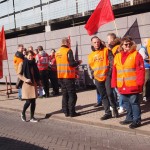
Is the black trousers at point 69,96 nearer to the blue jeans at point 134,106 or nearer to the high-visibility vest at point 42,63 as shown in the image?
the blue jeans at point 134,106

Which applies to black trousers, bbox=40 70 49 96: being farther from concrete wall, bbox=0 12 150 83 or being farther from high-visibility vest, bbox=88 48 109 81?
high-visibility vest, bbox=88 48 109 81

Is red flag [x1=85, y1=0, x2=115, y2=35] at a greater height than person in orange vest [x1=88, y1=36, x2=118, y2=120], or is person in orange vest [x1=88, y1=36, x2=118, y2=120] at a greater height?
red flag [x1=85, y1=0, x2=115, y2=35]

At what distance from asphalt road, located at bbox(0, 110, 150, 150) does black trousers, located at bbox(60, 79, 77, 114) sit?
15.2 inches

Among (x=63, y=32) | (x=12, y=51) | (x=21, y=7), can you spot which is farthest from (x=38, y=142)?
(x=21, y=7)

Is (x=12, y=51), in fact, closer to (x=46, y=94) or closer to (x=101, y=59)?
(x=46, y=94)

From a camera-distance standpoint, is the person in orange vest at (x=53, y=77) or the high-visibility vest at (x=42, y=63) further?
the person in orange vest at (x=53, y=77)

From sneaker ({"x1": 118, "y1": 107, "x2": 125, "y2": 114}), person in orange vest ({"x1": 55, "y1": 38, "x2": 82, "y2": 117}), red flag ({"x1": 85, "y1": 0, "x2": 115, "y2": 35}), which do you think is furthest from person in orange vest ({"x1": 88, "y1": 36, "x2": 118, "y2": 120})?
red flag ({"x1": 85, "y1": 0, "x2": 115, "y2": 35})

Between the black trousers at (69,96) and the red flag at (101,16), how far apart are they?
244 cm

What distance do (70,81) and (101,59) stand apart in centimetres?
117

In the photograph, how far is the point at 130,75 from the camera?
7.50 metres

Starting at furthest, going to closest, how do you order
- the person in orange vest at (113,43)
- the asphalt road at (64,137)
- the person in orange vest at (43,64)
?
1. the person in orange vest at (43,64)
2. the person in orange vest at (113,43)
3. the asphalt road at (64,137)

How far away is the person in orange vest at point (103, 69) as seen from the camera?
8.44m

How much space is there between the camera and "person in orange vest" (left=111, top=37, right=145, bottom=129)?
741 centimetres

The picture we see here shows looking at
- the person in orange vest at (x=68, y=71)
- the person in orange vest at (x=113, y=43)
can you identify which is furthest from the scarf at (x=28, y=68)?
the person in orange vest at (x=113, y=43)
